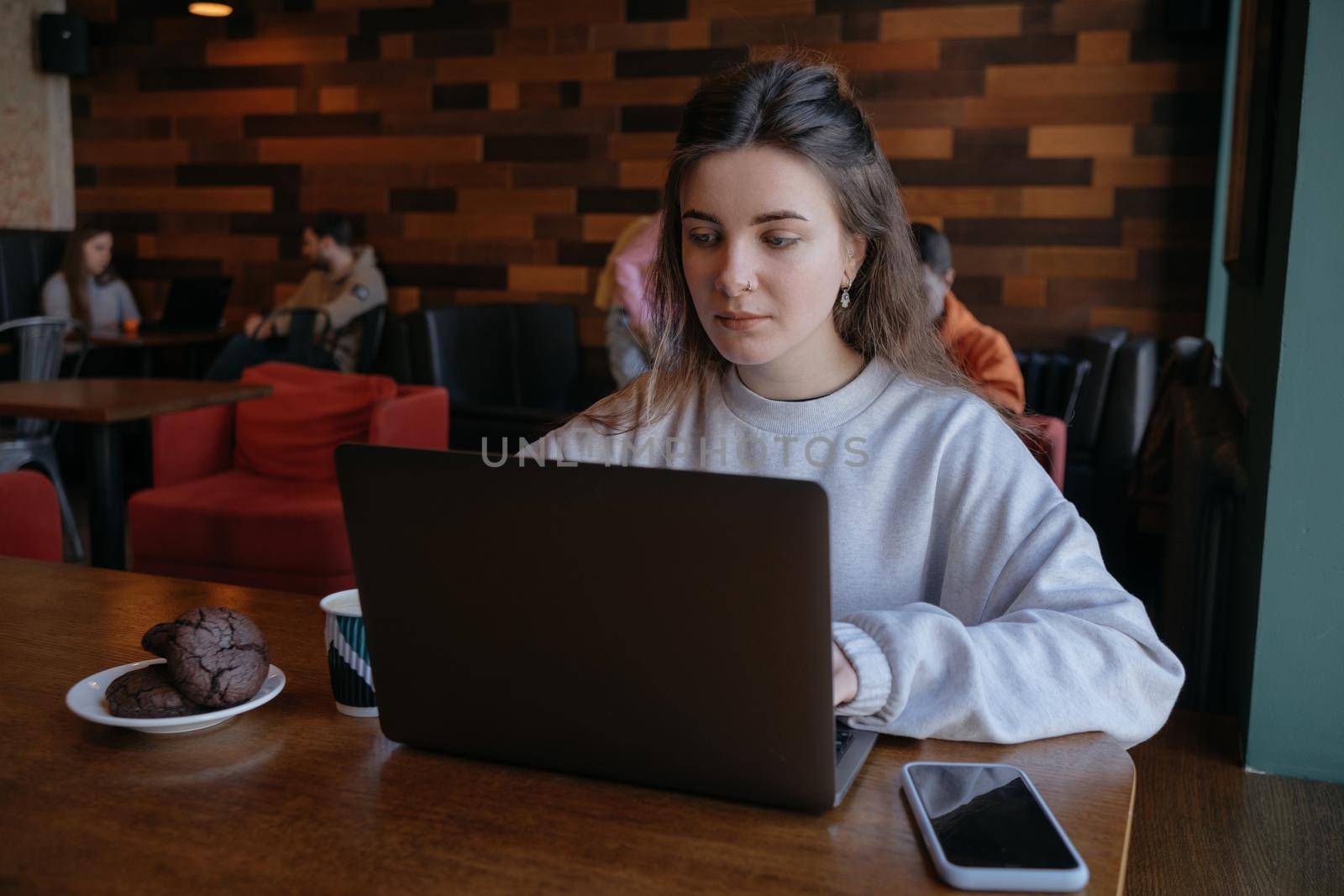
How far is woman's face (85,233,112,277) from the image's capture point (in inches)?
251

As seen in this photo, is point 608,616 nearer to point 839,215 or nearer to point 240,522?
point 839,215

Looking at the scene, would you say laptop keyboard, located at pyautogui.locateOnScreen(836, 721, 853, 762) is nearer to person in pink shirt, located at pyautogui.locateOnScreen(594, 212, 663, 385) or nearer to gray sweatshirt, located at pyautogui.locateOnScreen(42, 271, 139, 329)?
person in pink shirt, located at pyautogui.locateOnScreen(594, 212, 663, 385)

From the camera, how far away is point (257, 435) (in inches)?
156

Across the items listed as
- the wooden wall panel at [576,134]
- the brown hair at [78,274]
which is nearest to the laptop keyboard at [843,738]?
the wooden wall panel at [576,134]

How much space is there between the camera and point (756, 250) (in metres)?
1.27

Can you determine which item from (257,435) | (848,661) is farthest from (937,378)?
(257,435)

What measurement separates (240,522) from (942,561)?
2.63 m

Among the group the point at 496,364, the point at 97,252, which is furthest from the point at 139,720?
the point at 97,252

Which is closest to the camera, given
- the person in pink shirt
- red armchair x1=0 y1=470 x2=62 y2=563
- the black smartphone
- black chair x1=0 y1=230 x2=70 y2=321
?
the black smartphone

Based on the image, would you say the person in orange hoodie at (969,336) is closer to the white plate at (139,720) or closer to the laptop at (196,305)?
the white plate at (139,720)

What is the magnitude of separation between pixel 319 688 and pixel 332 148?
5.95m

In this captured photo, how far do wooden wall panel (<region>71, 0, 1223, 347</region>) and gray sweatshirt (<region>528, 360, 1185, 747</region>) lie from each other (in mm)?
3125

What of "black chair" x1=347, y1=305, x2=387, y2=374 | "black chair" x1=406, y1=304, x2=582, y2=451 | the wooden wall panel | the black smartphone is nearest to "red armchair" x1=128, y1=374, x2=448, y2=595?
"black chair" x1=406, y1=304, x2=582, y2=451

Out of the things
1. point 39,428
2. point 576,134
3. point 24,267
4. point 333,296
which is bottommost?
point 39,428
